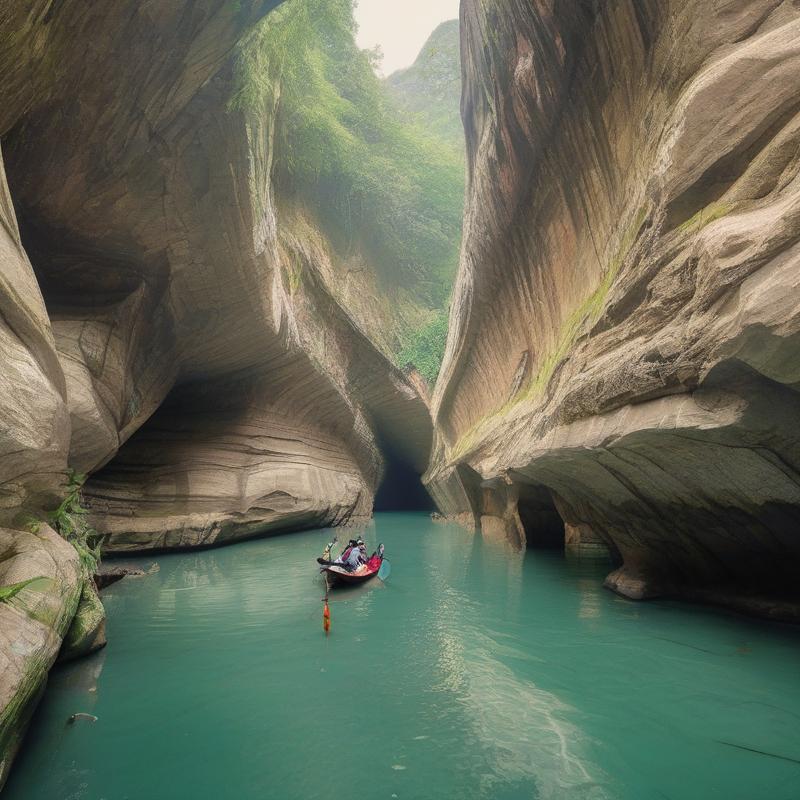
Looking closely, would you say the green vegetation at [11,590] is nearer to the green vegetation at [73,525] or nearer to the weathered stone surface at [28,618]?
the weathered stone surface at [28,618]

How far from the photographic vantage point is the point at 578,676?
4.44 meters

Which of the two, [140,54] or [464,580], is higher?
[140,54]

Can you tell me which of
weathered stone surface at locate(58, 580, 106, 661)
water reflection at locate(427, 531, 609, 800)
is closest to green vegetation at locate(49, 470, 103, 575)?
weathered stone surface at locate(58, 580, 106, 661)

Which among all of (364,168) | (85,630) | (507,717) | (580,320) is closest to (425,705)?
(507,717)

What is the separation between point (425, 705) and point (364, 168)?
2228cm

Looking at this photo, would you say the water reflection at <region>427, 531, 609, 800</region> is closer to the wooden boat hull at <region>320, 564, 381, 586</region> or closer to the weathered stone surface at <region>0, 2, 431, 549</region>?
the wooden boat hull at <region>320, 564, 381, 586</region>

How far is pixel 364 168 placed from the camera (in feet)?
73.0

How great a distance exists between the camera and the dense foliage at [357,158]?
14.0m

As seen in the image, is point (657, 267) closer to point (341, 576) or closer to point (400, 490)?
point (341, 576)

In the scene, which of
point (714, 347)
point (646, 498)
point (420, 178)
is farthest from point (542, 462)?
point (420, 178)

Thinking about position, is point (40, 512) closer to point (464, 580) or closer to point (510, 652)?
point (510, 652)

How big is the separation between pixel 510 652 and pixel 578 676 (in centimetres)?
80

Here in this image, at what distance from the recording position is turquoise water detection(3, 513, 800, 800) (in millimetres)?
2971

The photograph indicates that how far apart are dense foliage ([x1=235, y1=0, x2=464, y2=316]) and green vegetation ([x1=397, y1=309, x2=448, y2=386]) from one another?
2.38 meters
